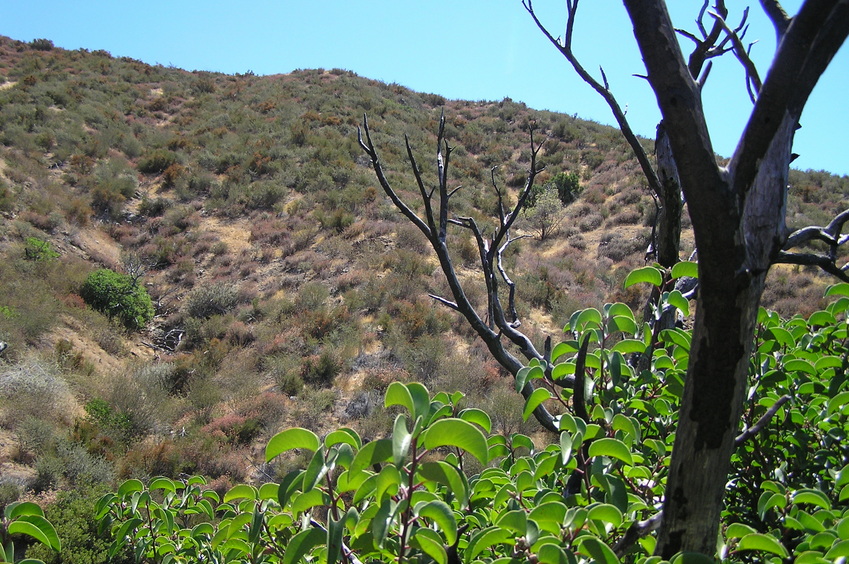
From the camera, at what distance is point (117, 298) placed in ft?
32.2

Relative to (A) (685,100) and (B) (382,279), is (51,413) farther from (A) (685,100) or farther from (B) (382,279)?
(A) (685,100)

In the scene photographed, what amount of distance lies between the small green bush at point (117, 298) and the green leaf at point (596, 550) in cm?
1096

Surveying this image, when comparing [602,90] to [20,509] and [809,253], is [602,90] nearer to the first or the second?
[809,253]

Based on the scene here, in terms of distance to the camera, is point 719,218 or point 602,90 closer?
point 719,218

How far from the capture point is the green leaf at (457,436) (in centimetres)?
66

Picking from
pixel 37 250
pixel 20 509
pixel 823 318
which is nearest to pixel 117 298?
pixel 37 250

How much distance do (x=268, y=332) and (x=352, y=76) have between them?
25.0m

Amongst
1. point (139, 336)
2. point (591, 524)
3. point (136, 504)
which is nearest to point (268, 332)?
point (139, 336)

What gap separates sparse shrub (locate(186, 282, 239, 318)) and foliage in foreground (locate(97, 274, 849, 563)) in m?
9.89

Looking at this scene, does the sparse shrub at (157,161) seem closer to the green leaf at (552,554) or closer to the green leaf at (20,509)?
the green leaf at (20,509)

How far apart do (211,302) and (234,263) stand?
2.10 m

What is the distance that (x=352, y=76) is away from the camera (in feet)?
99.2

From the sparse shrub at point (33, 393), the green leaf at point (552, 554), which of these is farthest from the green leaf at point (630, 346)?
the sparse shrub at point (33, 393)

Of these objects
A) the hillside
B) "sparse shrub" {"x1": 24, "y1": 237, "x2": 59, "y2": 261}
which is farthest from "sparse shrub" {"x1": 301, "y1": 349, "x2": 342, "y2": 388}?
"sparse shrub" {"x1": 24, "y1": 237, "x2": 59, "y2": 261}
